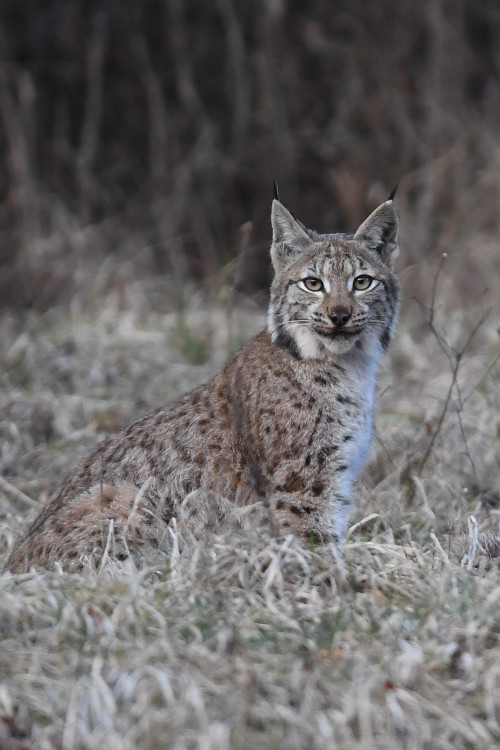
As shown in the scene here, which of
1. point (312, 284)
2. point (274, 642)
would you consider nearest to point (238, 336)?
point (312, 284)

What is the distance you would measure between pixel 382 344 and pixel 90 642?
1919 millimetres

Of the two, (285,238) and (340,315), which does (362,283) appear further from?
(285,238)

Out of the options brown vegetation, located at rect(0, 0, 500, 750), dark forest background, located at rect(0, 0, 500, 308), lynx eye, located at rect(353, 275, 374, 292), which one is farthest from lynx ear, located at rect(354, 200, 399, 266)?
dark forest background, located at rect(0, 0, 500, 308)

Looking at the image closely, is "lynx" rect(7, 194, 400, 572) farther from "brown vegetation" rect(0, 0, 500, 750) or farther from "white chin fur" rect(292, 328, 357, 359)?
"brown vegetation" rect(0, 0, 500, 750)

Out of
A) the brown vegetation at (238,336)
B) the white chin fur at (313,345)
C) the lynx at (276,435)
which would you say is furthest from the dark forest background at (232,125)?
the white chin fur at (313,345)

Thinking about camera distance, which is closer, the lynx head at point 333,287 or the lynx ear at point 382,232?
the lynx head at point 333,287

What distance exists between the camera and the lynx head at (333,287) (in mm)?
4637

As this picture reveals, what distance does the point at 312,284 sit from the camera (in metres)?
4.74

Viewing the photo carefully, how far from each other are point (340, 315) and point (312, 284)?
0.26 meters

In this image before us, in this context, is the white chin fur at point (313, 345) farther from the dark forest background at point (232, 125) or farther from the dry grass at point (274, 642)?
the dark forest background at point (232, 125)

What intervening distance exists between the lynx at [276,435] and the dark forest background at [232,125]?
4.61 meters

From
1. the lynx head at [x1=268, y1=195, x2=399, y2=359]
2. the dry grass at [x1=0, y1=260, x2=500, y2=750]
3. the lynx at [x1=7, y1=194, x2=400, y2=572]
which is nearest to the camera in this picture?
the dry grass at [x1=0, y1=260, x2=500, y2=750]

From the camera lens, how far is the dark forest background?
1013 centimetres

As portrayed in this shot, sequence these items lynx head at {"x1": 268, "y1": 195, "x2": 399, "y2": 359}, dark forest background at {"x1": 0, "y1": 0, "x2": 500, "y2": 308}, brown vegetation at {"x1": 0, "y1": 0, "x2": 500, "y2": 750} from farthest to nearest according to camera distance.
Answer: dark forest background at {"x1": 0, "y1": 0, "x2": 500, "y2": 308}
lynx head at {"x1": 268, "y1": 195, "x2": 399, "y2": 359}
brown vegetation at {"x1": 0, "y1": 0, "x2": 500, "y2": 750}
